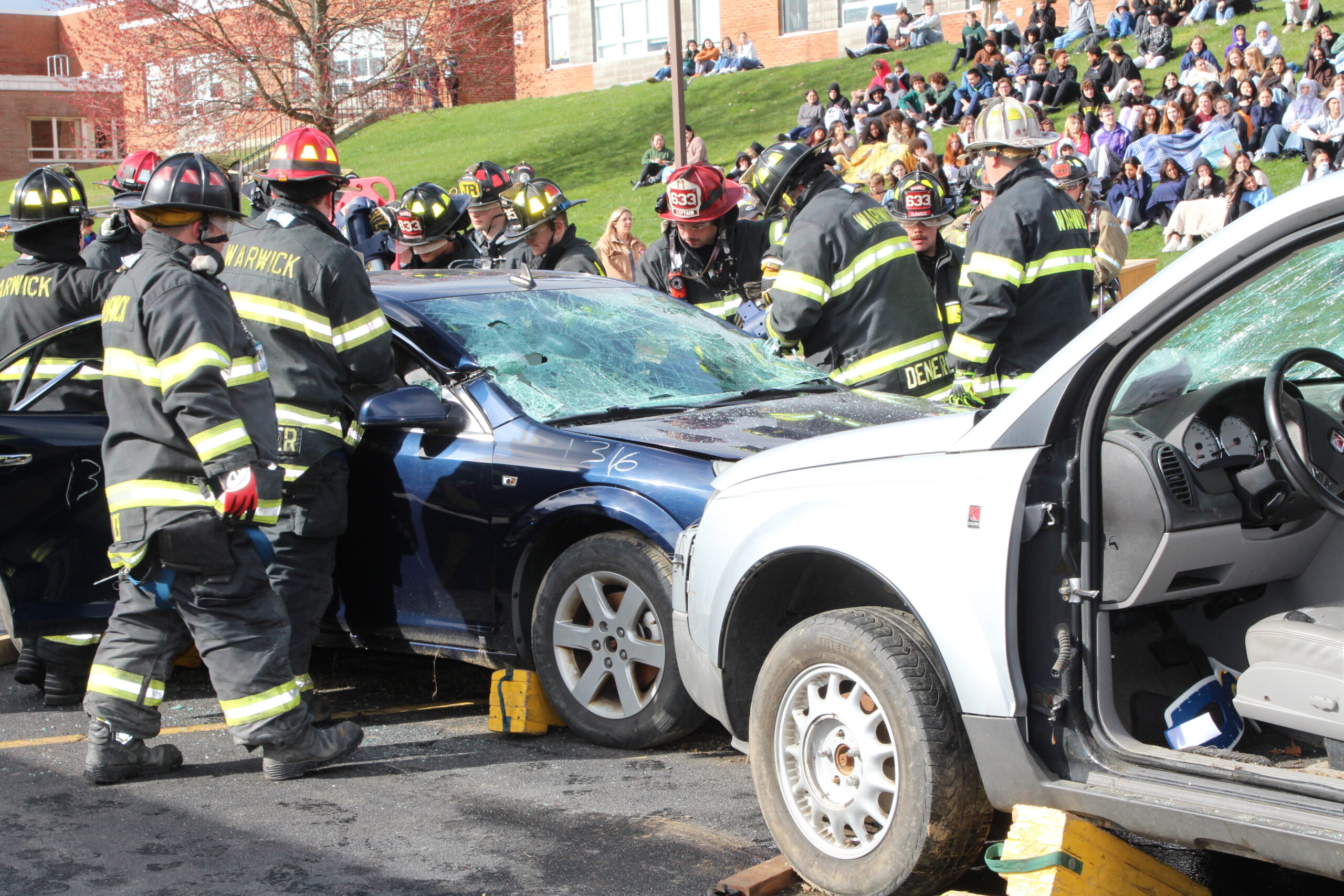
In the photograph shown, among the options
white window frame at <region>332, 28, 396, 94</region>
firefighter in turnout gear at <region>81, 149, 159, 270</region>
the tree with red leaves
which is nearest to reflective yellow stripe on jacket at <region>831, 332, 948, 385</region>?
firefighter in turnout gear at <region>81, 149, 159, 270</region>

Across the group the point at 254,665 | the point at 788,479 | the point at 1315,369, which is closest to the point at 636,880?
the point at 788,479

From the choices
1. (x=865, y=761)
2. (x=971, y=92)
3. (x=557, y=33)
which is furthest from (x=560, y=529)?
(x=557, y=33)

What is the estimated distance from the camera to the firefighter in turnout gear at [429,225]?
8.59 metres

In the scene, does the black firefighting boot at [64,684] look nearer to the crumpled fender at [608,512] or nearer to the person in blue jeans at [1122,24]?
the crumpled fender at [608,512]

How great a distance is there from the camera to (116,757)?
175 inches

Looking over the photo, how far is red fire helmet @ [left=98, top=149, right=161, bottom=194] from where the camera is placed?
17.3ft

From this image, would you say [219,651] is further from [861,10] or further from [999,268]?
[861,10]

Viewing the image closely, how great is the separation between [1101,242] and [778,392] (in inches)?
147

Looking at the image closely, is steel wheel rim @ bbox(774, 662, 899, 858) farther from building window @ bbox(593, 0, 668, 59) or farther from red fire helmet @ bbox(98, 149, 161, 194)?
building window @ bbox(593, 0, 668, 59)

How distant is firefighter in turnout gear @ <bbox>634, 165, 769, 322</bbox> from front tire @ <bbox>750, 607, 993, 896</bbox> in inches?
164

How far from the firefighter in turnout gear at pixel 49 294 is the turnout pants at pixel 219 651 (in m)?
1.33

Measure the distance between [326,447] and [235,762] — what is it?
1116 mm

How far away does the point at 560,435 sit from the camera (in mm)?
4691

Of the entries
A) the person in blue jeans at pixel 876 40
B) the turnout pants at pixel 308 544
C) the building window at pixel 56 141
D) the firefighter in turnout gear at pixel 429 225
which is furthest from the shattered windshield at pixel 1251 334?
the building window at pixel 56 141
